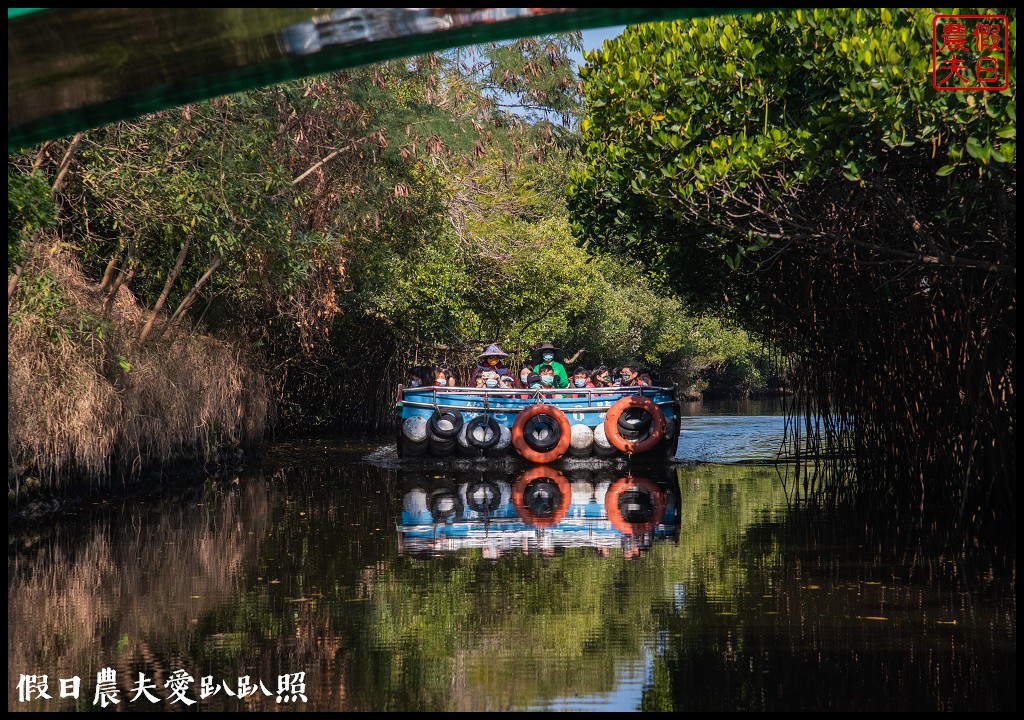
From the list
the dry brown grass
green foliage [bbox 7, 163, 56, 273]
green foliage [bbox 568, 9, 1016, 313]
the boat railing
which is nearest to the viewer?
A: green foliage [bbox 568, 9, 1016, 313]

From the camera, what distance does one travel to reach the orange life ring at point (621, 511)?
35.0 feet

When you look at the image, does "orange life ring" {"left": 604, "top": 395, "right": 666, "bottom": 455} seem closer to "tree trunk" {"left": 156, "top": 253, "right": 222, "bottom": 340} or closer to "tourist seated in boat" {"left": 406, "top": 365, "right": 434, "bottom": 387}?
"tourist seated in boat" {"left": 406, "top": 365, "right": 434, "bottom": 387}

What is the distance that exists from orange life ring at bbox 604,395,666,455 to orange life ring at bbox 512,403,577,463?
0.62 m

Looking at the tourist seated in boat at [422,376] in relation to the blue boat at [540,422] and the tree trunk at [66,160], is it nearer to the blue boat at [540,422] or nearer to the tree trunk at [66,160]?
the blue boat at [540,422]

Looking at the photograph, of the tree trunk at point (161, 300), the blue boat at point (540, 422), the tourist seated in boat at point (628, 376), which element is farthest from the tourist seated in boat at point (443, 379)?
the tree trunk at point (161, 300)

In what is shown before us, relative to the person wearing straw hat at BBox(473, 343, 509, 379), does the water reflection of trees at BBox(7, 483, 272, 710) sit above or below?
below

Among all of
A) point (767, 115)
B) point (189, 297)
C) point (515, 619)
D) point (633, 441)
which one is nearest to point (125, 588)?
point (515, 619)

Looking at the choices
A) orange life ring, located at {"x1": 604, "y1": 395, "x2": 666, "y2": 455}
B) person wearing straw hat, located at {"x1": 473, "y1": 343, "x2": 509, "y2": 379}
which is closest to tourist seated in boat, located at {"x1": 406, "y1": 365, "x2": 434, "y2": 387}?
person wearing straw hat, located at {"x1": 473, "y1": 343, "x2": 509, "y2": 379}

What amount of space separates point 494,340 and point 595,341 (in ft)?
21.0

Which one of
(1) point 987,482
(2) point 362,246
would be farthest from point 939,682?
(2) point 362,246

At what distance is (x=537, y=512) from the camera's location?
12.0 m

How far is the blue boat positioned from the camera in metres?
17.3

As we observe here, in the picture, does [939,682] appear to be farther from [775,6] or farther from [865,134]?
[865,134]

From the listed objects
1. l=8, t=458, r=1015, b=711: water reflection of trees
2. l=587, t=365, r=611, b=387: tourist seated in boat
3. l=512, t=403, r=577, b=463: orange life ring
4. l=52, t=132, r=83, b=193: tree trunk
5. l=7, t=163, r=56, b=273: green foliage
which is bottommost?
l=8, t=458, r=1015, b=711: water reflection of trees
